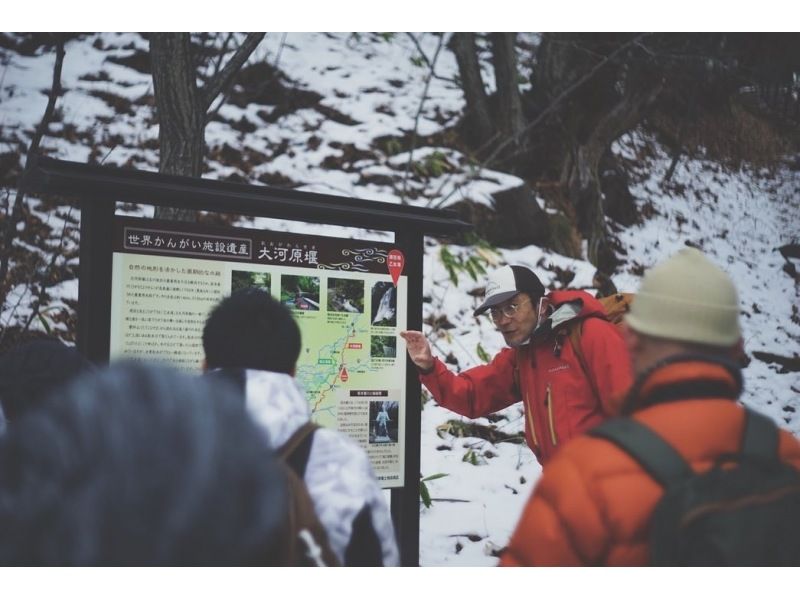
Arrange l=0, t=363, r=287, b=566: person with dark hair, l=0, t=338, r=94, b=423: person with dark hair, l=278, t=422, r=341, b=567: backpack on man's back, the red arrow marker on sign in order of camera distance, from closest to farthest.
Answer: l=0, t=363, r=287, b=566: person with dark hair
l=278, t=422, r=341, b=567: backpack on man's back
l=0, t=338, r=94, b=423: person with dark hair
the red arrow marker on sign

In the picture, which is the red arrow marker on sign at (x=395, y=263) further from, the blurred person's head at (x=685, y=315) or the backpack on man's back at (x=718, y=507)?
the backpack on man's back at (x=718, y=507)

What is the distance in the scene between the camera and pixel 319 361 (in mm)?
3623

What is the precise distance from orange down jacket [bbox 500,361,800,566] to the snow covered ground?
11.0ft

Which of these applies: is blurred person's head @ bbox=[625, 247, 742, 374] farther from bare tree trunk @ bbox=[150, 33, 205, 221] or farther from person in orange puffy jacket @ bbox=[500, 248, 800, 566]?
bare tree trunk @ bbox=[150, 33, 205, 221]

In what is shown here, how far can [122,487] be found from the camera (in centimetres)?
110

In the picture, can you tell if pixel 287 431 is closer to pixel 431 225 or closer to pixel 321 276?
pixel 321 276

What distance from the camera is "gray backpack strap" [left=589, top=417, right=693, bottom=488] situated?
5.24 feet

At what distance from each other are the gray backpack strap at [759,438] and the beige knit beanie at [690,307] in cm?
21

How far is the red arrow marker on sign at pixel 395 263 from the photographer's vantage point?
12.8ft

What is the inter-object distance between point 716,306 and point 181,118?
3.83 meters

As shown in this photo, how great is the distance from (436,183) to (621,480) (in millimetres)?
8083

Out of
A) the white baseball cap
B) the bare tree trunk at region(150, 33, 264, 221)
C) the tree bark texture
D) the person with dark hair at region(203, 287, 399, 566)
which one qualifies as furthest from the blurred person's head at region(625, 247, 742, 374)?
the tree bark texture

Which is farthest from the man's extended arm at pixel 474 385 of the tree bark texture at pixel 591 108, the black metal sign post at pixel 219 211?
the tree bark texture at pixel 591 108

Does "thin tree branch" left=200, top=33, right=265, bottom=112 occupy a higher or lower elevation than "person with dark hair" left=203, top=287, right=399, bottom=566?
higher
